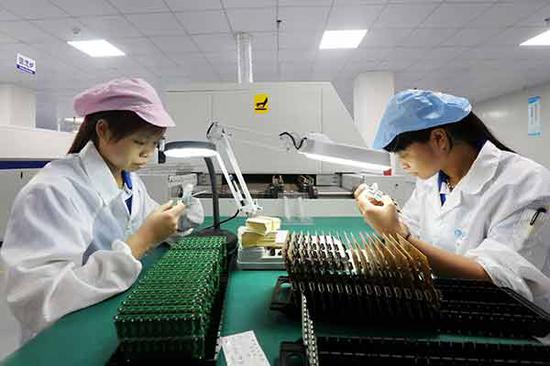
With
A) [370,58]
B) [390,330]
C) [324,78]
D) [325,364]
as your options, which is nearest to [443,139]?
[390,330]

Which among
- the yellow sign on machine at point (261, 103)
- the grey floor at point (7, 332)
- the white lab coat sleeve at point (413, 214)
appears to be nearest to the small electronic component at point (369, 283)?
the white lab coat sleeve at point (413, 214)

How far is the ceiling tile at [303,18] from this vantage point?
3.32m

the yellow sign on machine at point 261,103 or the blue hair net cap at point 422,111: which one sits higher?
the yellow sign on machine at point 261,103

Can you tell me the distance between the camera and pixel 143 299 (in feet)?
2.02

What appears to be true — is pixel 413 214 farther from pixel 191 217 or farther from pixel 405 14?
pixel 405 14

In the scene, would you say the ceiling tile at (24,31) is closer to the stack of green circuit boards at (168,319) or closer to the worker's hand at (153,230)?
the worker's hand at (153,230)

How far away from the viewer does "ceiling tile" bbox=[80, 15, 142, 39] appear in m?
3.44

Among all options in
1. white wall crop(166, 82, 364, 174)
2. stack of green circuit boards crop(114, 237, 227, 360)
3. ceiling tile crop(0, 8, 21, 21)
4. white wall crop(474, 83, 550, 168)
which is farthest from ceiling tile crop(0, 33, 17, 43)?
white wall crop(474, 83, 550, 168)

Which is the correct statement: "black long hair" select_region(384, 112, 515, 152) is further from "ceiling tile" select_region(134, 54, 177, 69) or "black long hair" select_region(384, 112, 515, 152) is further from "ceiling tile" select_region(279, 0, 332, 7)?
"ceiling tile" select_region(134, 54, 177, 69)

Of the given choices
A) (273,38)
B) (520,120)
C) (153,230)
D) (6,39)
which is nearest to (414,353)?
(153,230)

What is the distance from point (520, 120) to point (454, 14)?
19.1ft

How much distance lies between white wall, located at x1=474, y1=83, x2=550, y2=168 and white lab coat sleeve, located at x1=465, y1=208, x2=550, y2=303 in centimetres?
666

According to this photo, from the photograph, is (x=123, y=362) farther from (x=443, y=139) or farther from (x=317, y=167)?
(x=317, y=167)

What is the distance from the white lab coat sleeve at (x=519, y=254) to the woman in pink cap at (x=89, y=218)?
39.8 inches
